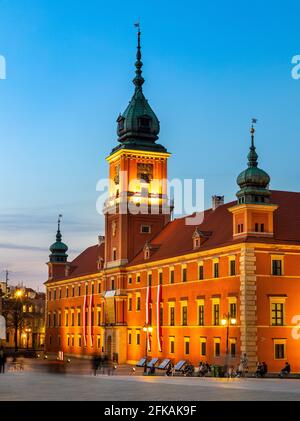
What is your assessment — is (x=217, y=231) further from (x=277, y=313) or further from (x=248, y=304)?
(x=277, y=313)

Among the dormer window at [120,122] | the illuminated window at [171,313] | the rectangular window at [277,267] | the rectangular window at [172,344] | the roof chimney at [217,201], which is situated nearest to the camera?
the rectangular window at [277,267]

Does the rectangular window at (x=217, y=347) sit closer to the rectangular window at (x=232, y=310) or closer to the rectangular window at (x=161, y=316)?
the rectangular window at (x=232, y=310)

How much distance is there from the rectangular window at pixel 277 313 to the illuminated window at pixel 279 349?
50.0 inches

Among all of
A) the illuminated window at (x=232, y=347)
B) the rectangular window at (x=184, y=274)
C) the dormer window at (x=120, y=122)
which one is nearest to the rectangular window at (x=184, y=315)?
the rectangular window at (x=184, y=274)

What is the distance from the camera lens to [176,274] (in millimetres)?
70312

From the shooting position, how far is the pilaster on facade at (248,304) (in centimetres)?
5647

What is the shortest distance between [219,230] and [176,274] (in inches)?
268

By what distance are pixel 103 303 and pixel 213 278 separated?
27.4 meters

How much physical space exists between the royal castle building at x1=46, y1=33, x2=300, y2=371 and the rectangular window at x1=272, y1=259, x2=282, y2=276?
0.25ft

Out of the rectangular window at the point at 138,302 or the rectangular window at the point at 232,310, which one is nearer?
the rectangular window at the point at 232,310

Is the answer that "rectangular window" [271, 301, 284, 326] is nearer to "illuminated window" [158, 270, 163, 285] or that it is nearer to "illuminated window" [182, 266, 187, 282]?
"illuminated window" [182, 266, 187, 282]

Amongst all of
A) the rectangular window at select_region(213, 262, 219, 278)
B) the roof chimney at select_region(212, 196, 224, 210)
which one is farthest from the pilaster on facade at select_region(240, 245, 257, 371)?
the roof chimney at select_region(212, 196, 224, 210)

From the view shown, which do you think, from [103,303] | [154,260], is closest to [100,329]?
[103,303]

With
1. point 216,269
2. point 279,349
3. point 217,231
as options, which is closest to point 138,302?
point 217,231
